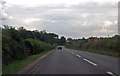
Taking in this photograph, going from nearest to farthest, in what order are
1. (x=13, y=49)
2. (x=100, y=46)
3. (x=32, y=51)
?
(x=13, y=49) → (x=32, y=51) → (x=100, y=46)

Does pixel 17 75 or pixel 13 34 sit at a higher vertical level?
pixel 13 34

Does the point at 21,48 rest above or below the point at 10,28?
below

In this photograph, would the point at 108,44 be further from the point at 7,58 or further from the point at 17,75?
the point at 17,75

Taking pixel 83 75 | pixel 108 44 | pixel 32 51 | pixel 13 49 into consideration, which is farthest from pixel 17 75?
pixel 108 44

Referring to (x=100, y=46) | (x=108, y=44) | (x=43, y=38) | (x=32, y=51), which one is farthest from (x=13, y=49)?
(x=43, y=38)

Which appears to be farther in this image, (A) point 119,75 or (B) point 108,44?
(B) point 108,44

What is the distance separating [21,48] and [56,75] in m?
12.5

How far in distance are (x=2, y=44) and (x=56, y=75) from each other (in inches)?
228

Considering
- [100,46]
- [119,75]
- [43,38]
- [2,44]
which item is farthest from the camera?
[43,38]

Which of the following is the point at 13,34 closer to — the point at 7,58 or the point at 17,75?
the point at 7,58

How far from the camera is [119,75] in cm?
1367

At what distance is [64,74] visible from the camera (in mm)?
14156

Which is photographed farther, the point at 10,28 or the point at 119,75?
the point at 10,28

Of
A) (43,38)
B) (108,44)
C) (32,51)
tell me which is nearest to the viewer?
(32,51)
